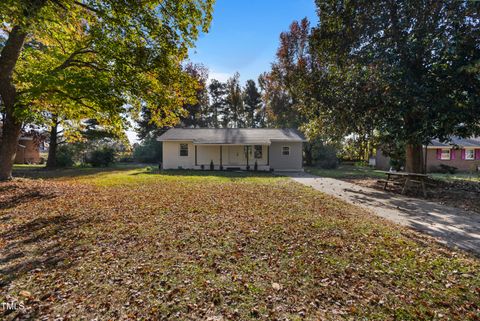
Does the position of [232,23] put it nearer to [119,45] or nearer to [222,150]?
[119,45]

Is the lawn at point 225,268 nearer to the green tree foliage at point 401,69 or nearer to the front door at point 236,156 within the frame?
the green tree foliage at point 401,69

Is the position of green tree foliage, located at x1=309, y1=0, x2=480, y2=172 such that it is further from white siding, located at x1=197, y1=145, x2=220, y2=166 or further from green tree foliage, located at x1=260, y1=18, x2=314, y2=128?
green tree foliage, located at x1=260, y1=18, x2=314, y2=128

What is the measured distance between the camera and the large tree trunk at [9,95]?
7.93m

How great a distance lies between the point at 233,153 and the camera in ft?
68.3

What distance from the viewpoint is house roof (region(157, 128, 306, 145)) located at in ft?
65.3

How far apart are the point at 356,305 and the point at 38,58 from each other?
538 inches

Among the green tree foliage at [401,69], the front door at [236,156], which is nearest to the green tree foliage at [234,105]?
the front door at [236,156]

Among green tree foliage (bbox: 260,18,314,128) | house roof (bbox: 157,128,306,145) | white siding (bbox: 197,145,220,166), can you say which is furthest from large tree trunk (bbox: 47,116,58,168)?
green tree foliage (bbox: 260,18,314,128)

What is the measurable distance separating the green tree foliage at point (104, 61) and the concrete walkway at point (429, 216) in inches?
322

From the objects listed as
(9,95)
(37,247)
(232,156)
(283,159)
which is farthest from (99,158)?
(37,247)

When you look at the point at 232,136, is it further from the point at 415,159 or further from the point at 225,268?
the point at 225,268

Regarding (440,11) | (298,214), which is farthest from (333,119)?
(298,214)

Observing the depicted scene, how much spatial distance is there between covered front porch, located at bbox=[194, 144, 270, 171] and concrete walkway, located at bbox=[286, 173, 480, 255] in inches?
449

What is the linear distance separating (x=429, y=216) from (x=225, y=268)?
6399 mm
